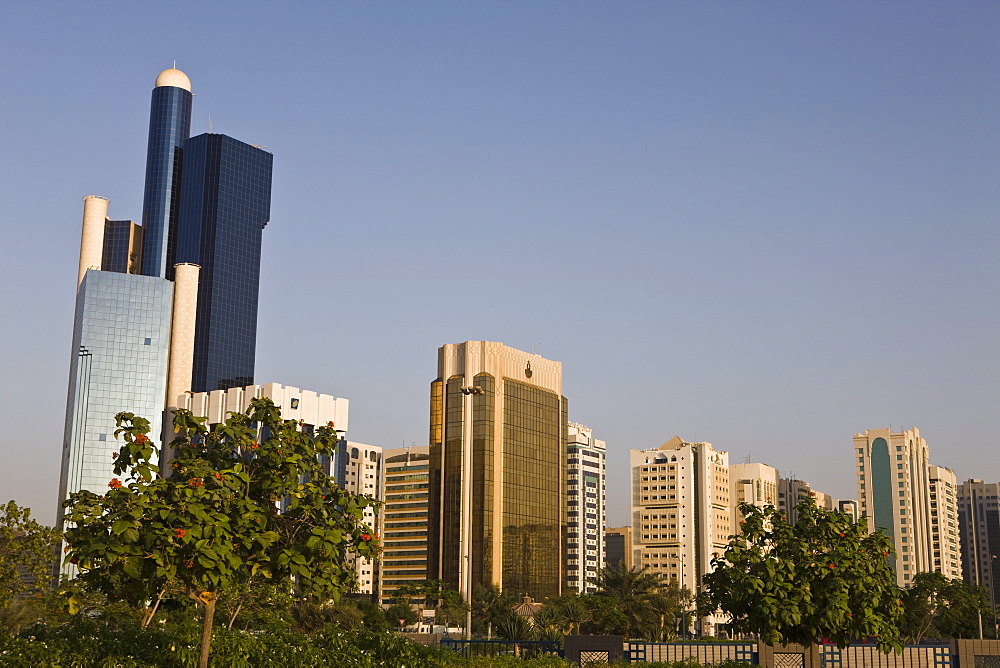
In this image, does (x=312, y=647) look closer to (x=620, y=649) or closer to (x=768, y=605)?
(x=768, y=605)

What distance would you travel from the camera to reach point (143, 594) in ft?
50.5

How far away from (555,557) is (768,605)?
14054 centimetres

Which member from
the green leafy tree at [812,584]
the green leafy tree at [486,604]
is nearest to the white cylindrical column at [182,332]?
the green leafy tree at [486,604]

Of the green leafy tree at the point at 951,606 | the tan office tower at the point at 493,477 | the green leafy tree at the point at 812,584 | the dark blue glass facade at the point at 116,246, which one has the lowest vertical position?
the green leafy tree at the point at 951,606

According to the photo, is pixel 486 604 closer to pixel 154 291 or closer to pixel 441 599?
pixel 441 599

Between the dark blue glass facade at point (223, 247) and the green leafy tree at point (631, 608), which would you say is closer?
the green leafy tree at point (631, 608)

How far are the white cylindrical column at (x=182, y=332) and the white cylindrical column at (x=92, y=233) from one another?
13.0 metres

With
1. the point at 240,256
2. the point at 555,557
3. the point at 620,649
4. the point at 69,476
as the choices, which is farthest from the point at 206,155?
the point at 620,649

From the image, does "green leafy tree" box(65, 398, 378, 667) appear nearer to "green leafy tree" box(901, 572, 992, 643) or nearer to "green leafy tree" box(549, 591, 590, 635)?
"green leafy tree" box(901, 572, 992, 643)

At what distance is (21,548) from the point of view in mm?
29500

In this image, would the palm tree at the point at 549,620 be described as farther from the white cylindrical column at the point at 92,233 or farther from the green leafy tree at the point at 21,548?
the white cylindrical column at the point at 92,233

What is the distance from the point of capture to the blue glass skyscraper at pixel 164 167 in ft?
552

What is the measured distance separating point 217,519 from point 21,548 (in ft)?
59.0

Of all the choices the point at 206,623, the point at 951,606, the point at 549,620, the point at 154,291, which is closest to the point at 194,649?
the point at 206,623
